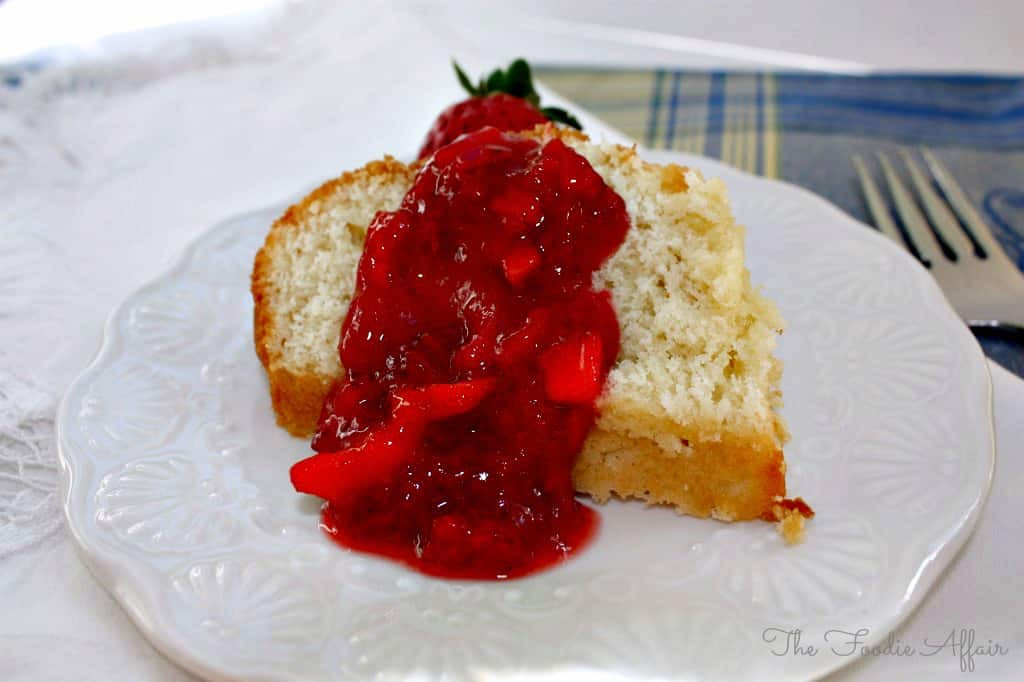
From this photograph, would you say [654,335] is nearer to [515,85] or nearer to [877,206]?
[515,85]

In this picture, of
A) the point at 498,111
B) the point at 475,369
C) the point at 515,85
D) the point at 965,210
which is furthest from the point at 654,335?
the point at 965,210

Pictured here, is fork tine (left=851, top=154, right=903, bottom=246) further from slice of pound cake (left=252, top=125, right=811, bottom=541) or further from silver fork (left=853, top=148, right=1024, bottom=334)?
slice of pound cake (left=252, top=125, right=811, bottom=541)

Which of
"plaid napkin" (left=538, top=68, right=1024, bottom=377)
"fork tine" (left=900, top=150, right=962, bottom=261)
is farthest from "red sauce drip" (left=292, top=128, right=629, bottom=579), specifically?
"plaid napkin" (left=538, top=68, right=1024, bottom=377)

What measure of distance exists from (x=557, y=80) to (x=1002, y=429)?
131 inches

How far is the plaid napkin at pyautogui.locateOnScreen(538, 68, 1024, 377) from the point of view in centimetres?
438

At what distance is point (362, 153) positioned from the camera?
4.46 meters

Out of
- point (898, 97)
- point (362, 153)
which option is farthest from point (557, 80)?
point (898, 97)

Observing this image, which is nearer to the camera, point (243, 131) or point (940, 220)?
point (940, 220)

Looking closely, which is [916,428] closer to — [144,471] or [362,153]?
[144,471]

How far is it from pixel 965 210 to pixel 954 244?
265 mm

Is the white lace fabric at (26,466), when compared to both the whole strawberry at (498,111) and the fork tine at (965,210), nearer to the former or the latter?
the whole strawberry at (498,111)

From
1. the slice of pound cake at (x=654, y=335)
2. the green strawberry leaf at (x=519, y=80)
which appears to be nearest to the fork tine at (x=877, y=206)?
the slice of pound cake at (x=654, y=335)

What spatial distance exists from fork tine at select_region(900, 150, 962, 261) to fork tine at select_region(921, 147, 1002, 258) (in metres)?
0.03

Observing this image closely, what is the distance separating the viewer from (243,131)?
4633 millimetres
